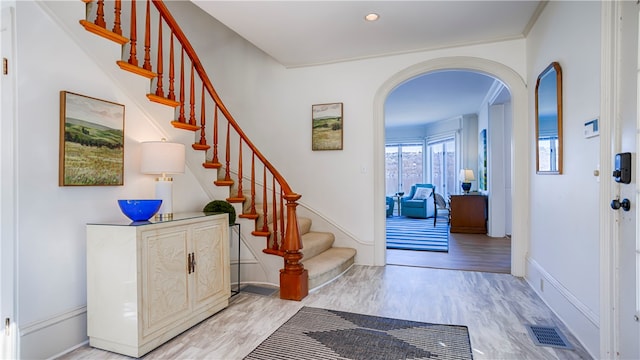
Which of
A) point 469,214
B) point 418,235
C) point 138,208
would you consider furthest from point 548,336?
point 469,214

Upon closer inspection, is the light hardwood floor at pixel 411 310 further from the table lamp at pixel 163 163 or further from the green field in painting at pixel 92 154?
the green field in painting at pixel 92 154

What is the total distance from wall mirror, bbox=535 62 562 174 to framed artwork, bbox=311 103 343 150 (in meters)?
2.19

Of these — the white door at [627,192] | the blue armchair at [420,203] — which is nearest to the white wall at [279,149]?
the white door at [627,192]

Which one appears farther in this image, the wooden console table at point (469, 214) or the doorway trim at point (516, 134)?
the wooden console table at point (469, 214)

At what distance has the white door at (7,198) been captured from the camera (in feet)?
6.06

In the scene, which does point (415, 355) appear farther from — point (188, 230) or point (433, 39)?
point (433, 39)

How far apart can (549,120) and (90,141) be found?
12.1ft

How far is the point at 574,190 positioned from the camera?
2.29m

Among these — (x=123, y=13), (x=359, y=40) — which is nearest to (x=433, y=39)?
(x=359, y=40)

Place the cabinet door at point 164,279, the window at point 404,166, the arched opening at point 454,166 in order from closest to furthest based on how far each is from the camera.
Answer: the cabinet door at point 164,279, the arched opening at point 454,166, the window at point 404,166

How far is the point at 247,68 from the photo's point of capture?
4.89 meters

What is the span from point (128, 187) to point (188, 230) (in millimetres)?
612

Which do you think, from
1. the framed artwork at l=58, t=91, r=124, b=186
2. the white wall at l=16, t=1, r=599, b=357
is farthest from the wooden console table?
the framed artwork at l=58, t=91, r=124, b=186

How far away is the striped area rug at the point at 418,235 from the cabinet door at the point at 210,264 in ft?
10.4
